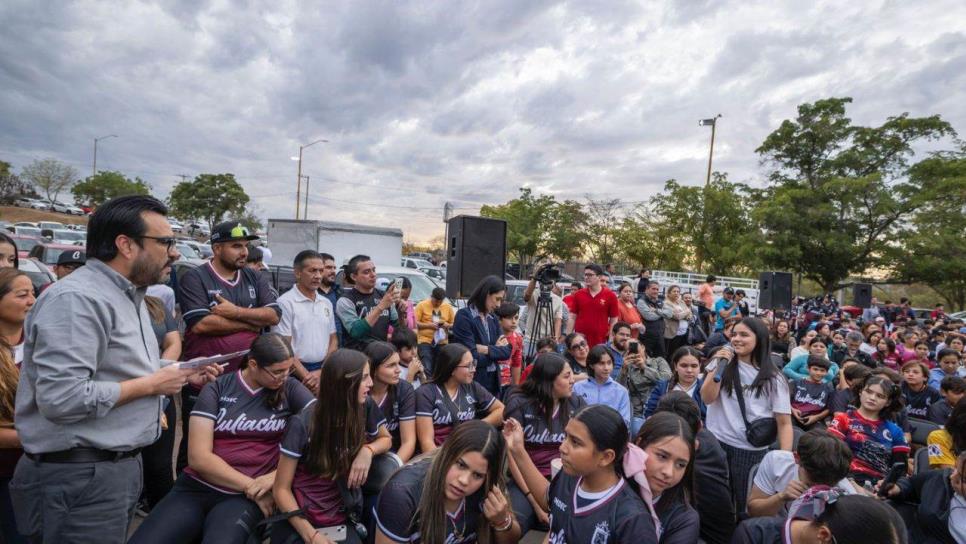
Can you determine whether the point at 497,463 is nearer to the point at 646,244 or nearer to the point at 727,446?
the point at 727,446

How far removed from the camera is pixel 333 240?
1339 cm

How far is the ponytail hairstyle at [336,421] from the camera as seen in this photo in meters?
2.52

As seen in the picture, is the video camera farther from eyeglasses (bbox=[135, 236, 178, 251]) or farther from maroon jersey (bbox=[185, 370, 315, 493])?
eyeglasses (bbox=[135, 236, 178, 251])

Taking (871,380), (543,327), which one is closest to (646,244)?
(543,327)

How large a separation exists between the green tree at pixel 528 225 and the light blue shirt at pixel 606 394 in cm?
2974

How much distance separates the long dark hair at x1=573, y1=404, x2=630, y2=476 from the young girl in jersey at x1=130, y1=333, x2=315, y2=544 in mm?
1536

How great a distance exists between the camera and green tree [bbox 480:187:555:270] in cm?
3447

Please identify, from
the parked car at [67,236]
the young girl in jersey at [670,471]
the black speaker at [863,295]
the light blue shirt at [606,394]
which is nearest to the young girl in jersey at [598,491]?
the young girl in jersey at [670,471]

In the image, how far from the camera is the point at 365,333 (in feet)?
14.2

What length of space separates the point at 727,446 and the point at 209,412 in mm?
3301

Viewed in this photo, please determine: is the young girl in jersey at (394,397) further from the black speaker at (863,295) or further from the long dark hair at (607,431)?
the black speaker at (863,295)

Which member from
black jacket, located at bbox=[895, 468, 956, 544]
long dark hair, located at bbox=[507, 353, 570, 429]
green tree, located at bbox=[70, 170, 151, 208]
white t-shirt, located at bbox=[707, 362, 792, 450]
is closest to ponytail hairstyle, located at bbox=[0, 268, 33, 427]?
long dark hair, located at bbox=[507, 353, 570, 429]

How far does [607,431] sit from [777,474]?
4.30ft

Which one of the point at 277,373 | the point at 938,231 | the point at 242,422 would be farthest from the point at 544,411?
the point at 938,231
